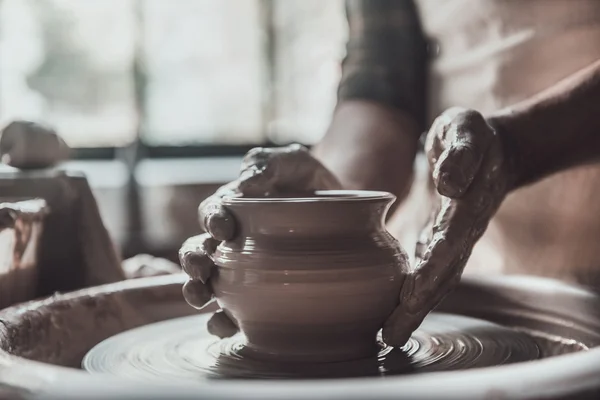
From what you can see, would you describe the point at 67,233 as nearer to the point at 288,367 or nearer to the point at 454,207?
the point at 288,367

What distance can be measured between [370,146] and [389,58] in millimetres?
277

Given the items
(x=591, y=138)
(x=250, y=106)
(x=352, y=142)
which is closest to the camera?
(x=591, y=138)

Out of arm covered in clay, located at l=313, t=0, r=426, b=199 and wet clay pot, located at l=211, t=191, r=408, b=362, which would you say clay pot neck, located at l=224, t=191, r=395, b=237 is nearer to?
wet clay pot, located at l=211, t=191, r=408, b=362

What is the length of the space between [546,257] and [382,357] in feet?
2.27

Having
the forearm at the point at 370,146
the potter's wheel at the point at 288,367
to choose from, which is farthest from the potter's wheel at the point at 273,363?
the forearm at the point at 370,146

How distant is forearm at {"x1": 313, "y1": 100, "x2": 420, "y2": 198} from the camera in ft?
5.47

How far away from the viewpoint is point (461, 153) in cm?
88

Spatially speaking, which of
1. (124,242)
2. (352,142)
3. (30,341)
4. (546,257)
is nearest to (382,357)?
(30,341)

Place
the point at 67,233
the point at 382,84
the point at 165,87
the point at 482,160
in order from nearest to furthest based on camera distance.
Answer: the point at 482,160 < the point at 67,233 < the point at 382,84 < the point at 165,87

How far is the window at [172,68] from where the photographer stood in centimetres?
347

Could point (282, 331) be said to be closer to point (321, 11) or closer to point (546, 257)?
point (546, 257)

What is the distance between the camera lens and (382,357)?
2.87 ft

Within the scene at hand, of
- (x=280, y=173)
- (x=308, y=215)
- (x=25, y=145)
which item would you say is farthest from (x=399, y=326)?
(x=25, y=145)

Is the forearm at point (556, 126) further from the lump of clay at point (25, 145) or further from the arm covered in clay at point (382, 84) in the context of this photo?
the lump of clay at point (25, 145)
